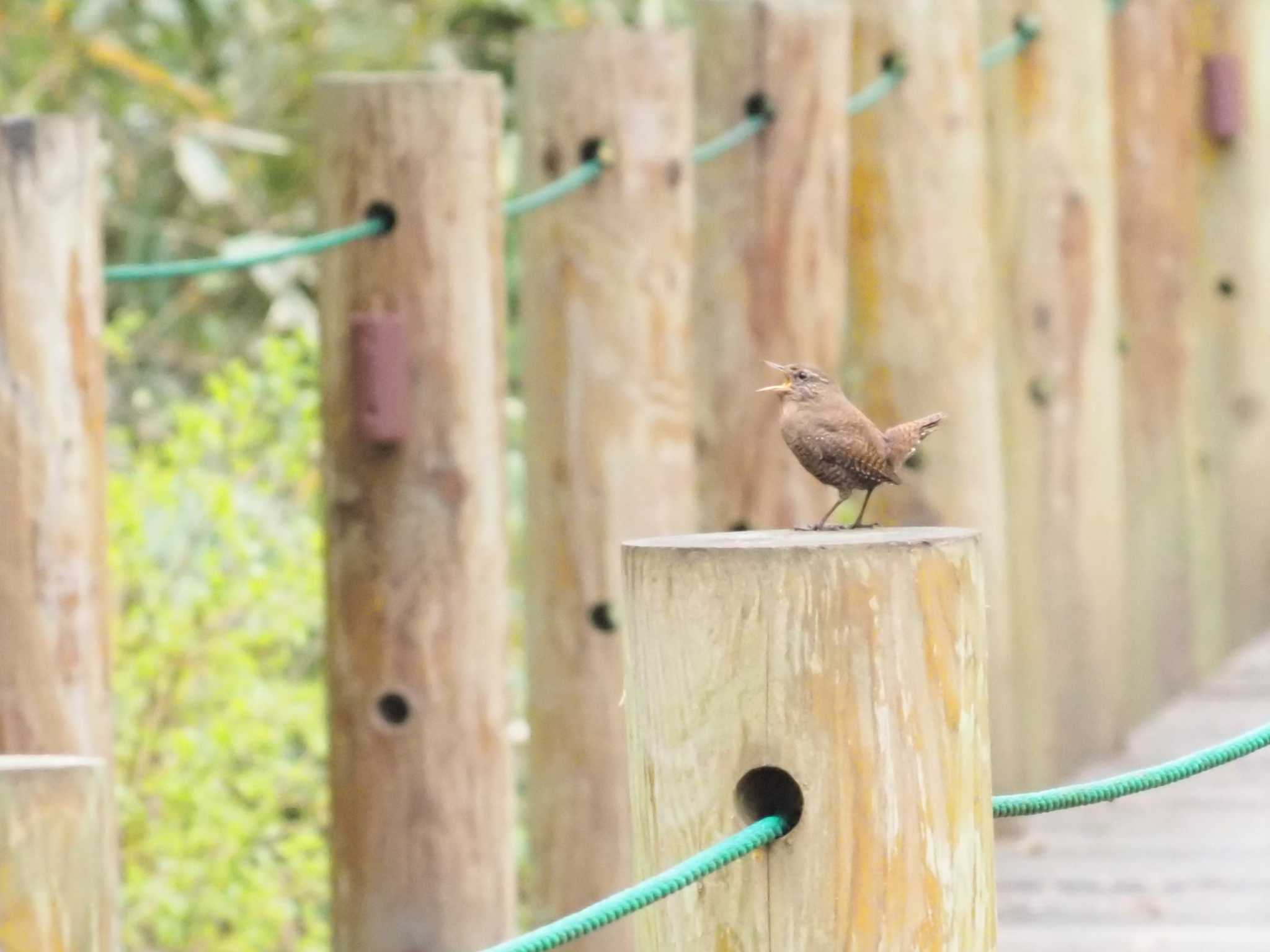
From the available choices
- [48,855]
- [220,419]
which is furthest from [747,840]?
[220,419]

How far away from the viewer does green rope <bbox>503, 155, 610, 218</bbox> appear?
12.6ft

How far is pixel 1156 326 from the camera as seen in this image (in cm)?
576

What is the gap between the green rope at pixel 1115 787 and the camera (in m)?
2.15

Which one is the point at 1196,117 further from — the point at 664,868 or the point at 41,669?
the point at 664,868

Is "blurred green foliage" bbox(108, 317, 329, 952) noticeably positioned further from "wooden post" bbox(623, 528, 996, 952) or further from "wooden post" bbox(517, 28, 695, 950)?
"wooden post" bbox(623, 528, 996, 952)

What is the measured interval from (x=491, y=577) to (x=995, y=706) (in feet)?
4.76

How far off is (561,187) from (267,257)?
2.10ft

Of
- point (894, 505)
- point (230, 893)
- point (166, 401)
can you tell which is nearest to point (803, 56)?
point (894, 505)

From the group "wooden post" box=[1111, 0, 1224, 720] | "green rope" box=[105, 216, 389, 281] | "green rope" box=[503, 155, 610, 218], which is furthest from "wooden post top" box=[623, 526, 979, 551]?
"wooden post" box=[1111, 0, 1224, 720]

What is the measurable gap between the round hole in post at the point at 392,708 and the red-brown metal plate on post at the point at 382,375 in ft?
1.23

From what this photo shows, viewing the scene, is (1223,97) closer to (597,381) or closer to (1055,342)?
(1055,342)

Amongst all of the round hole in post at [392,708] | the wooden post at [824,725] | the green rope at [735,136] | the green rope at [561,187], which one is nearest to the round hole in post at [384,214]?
the green rope at [561,187]

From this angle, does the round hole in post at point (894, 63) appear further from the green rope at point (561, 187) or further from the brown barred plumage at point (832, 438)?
the brown barred plumage at point (832, 438)

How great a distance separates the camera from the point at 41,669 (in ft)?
9.84
